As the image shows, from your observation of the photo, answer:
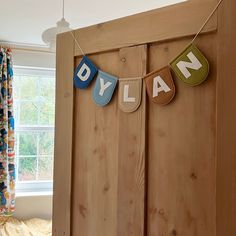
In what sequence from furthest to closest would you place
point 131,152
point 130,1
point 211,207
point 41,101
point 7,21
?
point 41,101 < point 7,21 < point 130,1 < point 131,152 < point 211,207

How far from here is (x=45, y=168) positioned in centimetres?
366

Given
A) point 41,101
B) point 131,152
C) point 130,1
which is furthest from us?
point 41,101

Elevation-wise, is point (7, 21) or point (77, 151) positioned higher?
point (7, 21)

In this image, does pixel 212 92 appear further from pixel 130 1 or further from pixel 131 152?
pixel 130 1

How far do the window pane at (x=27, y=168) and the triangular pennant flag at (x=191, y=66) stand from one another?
303 cm

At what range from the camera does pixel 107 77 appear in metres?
1.08

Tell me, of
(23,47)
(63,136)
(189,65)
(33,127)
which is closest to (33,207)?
(33,127)

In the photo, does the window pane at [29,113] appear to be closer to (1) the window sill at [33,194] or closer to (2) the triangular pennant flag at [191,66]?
(1) the window sill at [33,194]

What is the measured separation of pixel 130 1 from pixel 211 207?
1763 mm

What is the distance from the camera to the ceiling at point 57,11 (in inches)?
87.6

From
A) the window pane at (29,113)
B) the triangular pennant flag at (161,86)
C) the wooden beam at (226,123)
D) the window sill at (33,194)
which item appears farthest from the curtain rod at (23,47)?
the wooden beam at (226,123)

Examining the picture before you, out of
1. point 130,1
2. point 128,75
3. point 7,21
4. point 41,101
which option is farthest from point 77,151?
point 41,101

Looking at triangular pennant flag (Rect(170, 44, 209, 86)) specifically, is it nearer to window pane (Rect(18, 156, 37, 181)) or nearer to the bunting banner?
the bunting banner

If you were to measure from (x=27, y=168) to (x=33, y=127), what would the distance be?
0.49 m
